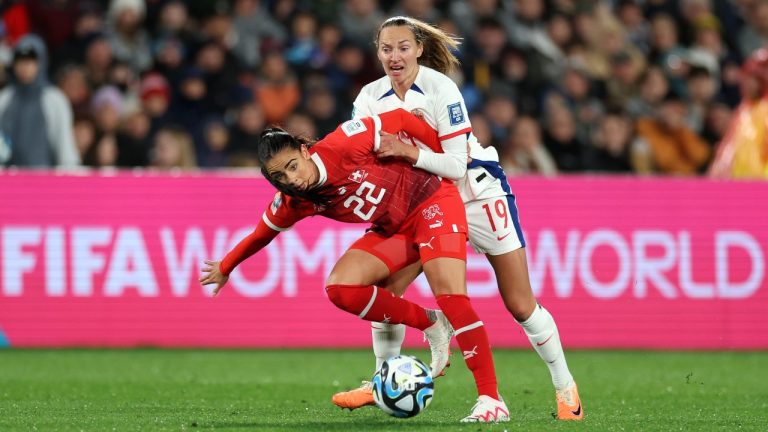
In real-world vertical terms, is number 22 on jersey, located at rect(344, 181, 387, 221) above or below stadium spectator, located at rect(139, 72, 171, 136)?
above

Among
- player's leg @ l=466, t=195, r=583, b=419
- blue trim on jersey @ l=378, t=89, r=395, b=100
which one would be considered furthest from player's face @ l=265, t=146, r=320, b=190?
player's leg @ l=466, t=195, r=583, b=419

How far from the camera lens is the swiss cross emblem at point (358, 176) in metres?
6.71

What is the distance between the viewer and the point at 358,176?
673cm

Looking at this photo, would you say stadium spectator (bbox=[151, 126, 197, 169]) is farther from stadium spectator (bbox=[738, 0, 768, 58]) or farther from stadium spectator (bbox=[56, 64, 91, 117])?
stadium spectator (bbox=[738, 0, 768, 58])

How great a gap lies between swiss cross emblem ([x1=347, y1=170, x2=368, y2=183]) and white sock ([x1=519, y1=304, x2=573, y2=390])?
124 cm

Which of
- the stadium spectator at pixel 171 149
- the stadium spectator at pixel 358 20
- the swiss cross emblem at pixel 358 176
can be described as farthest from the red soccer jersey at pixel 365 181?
the stadium spectator at pixel 358 20

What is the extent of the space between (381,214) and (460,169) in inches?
18.9

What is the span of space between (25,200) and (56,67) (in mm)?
2656

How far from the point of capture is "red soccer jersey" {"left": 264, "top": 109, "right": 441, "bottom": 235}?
668 cm

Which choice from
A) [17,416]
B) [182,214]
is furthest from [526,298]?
[182,214]

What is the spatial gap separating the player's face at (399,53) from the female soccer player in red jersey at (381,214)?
30cm

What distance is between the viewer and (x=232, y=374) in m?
9.85

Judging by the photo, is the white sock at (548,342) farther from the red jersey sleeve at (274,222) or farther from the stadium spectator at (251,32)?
the stadium spectator at (251,32)

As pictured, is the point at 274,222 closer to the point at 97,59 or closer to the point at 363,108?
the point at 363,108
